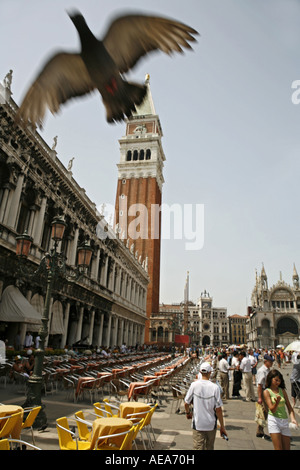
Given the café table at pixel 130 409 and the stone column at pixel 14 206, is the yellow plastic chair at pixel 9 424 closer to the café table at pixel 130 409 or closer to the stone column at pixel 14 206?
the café table at pixel 130 409

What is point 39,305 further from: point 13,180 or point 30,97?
point 30,97

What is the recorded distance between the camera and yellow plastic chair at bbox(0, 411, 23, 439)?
4.06 m

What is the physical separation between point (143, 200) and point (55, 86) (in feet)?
201

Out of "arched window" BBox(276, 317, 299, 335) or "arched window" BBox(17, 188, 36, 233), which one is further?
"arched window" BBox(276, 317, 299, 335)

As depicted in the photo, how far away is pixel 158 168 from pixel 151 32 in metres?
68.9

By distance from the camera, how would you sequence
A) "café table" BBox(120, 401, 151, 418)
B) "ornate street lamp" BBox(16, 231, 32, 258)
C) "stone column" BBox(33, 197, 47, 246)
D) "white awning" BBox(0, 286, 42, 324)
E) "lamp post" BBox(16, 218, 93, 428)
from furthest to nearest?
"stone column" BBox(33, 197, 47, 246) → "white awning" BBox(0, 286, 42, 324) → "ornate street lamp" BBox(16, 231, 32, 258) → "lamp post" BBox(16, 218, 93, 428) → "café table" BBox(120, 401, 151, 418)

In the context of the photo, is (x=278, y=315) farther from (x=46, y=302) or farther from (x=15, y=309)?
(x=46, y=302)

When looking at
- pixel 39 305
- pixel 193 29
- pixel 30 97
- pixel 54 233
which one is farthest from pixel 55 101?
pixel 39 305

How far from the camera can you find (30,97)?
3135 millimetres

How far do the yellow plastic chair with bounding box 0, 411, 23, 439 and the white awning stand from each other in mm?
11812

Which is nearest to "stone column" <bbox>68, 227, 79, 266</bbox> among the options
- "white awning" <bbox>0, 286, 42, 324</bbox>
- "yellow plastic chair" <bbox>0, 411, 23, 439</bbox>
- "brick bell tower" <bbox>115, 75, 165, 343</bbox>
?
"white awning" <bbox>0, 286, 42, 324</bbox>

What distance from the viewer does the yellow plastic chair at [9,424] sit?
4062 millimetres

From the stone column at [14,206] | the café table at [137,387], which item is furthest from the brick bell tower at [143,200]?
the café table at [137,387]

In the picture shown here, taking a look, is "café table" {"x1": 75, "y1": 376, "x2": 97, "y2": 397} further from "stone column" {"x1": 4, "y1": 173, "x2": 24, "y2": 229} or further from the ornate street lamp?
"stone column" {"x1": 4, "y1": 173, "x2": 24, "y2": 229}
